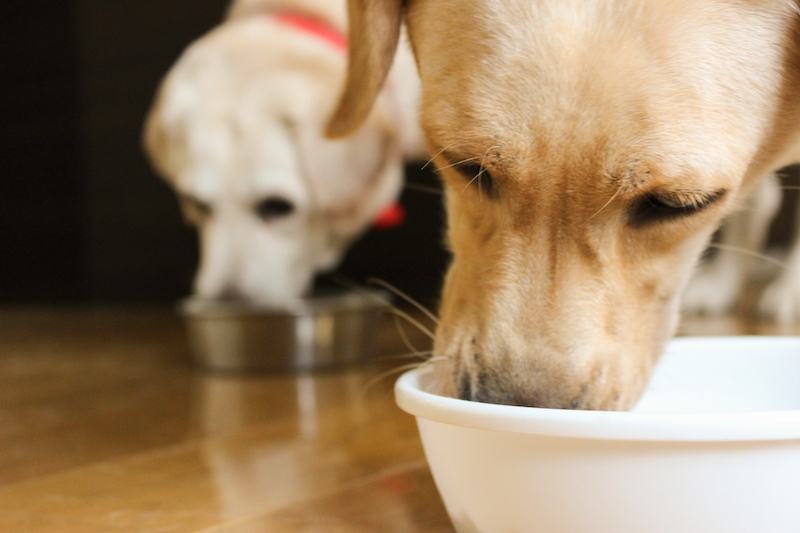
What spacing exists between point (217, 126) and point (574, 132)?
74.7 inches

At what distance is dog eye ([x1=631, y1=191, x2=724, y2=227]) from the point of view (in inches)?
45.9

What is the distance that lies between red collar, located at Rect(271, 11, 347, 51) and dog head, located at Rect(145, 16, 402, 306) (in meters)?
0.05

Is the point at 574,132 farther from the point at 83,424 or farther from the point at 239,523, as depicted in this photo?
the point at 83,424

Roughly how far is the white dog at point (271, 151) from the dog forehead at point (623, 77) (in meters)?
1.50

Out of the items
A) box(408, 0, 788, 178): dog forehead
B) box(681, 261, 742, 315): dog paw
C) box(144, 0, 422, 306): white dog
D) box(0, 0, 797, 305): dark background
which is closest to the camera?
box(408, 0, 788, 178): dog forehead

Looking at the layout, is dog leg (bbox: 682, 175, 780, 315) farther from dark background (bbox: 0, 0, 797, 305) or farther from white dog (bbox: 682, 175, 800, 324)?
dark background (bbox: 0, 0, 797, 305)

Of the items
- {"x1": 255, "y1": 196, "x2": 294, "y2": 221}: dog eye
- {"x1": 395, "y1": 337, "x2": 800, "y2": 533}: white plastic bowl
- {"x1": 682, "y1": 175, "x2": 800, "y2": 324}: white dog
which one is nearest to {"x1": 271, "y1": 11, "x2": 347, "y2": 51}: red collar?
{"x1": 255, "y1": 196, "x2": 294, "y2": 221}: dog eye

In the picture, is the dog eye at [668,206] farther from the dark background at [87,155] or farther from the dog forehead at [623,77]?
the dark background at [87,155]

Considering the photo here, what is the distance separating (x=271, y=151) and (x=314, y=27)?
56cm

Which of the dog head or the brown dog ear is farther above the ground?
the brown dog ear

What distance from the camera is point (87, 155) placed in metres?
5.10

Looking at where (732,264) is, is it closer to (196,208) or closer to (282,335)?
(282,335)

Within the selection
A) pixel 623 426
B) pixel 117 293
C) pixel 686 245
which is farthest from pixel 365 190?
pixel 117 293

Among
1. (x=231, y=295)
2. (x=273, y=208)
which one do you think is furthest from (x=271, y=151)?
(x=231, y=295)
